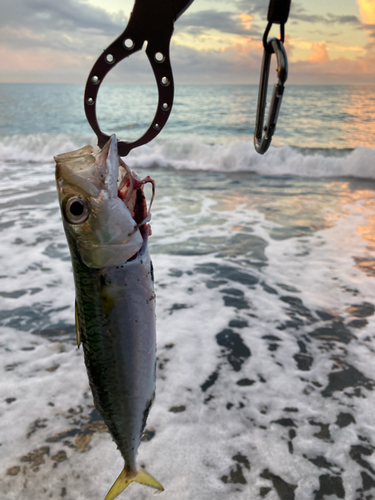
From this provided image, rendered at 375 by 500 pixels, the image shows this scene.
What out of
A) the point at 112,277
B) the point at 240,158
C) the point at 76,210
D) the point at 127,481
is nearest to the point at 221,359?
the point at 127,481

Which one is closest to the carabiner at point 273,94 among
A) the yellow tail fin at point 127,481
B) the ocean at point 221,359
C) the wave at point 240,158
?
the yellow tail fin at point 127,481

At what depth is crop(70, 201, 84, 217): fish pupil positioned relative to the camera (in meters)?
1.19

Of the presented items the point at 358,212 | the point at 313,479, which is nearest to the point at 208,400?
the point at 313,479

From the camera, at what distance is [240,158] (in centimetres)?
1448

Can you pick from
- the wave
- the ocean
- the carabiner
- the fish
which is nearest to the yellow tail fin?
the fish

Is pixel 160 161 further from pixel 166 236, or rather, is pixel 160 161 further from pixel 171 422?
pixel 171 422

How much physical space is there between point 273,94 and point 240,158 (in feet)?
44.4

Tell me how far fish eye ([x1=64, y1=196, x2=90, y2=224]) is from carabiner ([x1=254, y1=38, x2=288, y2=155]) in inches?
23.5

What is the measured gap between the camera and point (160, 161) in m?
15.1

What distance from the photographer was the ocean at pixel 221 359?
2.89 m

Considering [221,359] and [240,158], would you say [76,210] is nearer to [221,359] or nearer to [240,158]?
[221,359]

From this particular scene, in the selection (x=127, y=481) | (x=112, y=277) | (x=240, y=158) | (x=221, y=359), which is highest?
(x=112, y=277)

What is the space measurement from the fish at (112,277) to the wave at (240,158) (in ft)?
41.5

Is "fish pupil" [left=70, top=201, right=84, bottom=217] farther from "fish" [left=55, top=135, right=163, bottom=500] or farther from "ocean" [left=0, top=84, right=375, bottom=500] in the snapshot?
"ocean" [left=0, top=84, right=375, bottom=500]
